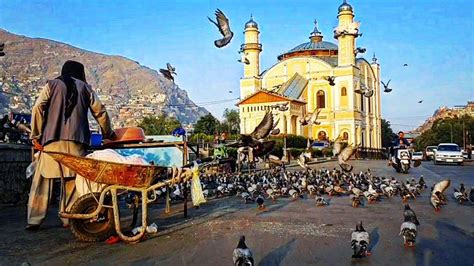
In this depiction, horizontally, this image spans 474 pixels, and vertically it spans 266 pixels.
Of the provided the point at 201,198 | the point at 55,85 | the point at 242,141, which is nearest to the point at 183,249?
the point at 201,198

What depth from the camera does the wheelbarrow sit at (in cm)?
525

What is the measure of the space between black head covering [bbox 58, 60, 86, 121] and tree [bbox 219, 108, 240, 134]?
2799 inches

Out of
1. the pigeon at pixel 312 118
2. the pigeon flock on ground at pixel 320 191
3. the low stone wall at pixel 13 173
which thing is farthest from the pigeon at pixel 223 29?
the pigeon at pixel 312 118

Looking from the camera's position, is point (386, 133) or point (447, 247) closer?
point (447, 247)

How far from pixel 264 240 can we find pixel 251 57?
60.3 meters

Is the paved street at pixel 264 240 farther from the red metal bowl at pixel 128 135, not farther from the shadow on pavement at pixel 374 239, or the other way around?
the red metal bowl at pixel 128 135

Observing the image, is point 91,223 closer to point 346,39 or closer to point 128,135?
point 128,135

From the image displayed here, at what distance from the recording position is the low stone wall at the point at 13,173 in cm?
912

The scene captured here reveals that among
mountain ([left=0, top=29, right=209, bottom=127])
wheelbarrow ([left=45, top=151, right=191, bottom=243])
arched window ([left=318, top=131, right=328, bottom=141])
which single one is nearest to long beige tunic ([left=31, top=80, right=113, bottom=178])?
wheelbarrow ([left=45, top=151, right=191, bottom=243])

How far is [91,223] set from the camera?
5.59 meters

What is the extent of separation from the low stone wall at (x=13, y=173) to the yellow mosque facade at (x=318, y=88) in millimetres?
46912

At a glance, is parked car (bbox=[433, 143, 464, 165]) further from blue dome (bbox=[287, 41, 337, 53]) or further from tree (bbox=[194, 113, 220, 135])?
tree (bbox=[194, 113, 220, 135])

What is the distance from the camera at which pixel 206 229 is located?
6414 mm

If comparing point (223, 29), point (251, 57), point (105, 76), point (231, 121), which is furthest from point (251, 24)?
point (105, 76)
